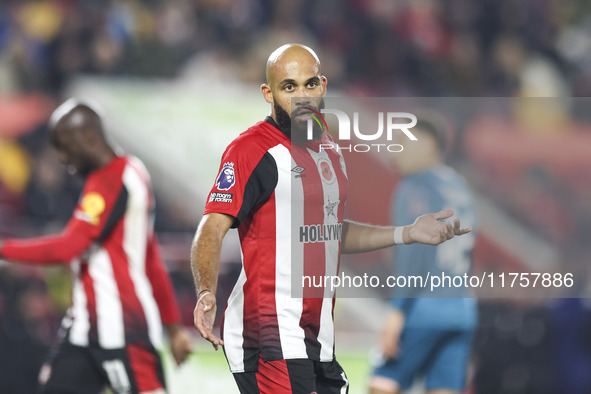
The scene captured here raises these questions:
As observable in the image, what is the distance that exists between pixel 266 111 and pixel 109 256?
150 inches

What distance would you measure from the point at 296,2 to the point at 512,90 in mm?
2777

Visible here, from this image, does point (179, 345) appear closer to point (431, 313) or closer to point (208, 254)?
point (431, 313)

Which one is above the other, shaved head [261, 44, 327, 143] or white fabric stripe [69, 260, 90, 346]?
shaved head [261, 44, 327, 143]

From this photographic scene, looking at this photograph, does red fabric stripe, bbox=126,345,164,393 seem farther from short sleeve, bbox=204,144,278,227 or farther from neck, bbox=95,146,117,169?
short sleeve, bbox=204,144,278,227

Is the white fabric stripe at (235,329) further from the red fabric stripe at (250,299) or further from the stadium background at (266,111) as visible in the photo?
the stadium background at (266,111)

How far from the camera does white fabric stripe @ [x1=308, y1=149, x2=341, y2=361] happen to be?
3.68 meters

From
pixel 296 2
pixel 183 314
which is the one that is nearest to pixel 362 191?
pixel 183 314

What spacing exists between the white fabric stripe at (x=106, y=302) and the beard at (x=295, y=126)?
1.82 m

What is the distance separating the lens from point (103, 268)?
199 inches

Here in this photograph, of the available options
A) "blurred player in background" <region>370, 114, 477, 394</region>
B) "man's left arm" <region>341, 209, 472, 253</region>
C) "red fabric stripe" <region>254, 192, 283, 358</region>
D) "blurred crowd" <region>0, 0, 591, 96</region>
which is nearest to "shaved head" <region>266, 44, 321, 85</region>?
"red fabric stripe" <region>254, 192, 283, 358</region>

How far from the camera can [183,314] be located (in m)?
7.54

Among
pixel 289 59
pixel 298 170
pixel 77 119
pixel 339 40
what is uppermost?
pixel 339 40

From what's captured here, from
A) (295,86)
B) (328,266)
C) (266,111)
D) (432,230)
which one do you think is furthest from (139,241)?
(266,111)

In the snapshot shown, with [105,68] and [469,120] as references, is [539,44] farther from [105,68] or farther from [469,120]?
[469,120]
